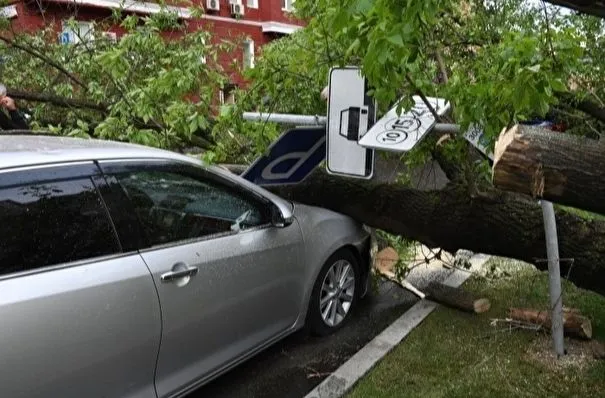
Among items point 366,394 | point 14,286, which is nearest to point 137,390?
point 14,286

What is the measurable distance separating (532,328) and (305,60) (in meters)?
2.51

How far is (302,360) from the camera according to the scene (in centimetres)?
398

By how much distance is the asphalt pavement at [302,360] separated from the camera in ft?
11.9

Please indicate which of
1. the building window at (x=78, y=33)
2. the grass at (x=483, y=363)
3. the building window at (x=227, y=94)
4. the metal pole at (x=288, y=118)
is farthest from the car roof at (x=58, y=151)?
the building window at (x=78, y=33)

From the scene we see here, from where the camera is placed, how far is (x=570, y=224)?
3846mm

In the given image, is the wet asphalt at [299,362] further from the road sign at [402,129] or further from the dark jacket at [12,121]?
the dark jacket at [12,121]

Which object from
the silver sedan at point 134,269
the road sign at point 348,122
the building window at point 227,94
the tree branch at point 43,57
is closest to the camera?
the silver sedan at point 134,269

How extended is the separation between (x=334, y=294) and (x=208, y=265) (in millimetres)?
1492

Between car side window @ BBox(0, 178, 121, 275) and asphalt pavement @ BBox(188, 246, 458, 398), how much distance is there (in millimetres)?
1418

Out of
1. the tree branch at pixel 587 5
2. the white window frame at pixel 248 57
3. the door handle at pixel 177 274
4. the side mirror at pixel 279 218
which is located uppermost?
the tree branch at pixel 587 5

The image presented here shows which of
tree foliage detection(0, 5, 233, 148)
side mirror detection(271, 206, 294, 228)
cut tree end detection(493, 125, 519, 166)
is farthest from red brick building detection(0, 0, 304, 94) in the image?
cut tree end detection(493, 125, 519, 166)

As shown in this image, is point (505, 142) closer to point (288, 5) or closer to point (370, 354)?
point (370, 354)

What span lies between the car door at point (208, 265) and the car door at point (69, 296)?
14 centimetres

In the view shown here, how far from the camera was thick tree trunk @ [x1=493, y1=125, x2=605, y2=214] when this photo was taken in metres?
2.36
